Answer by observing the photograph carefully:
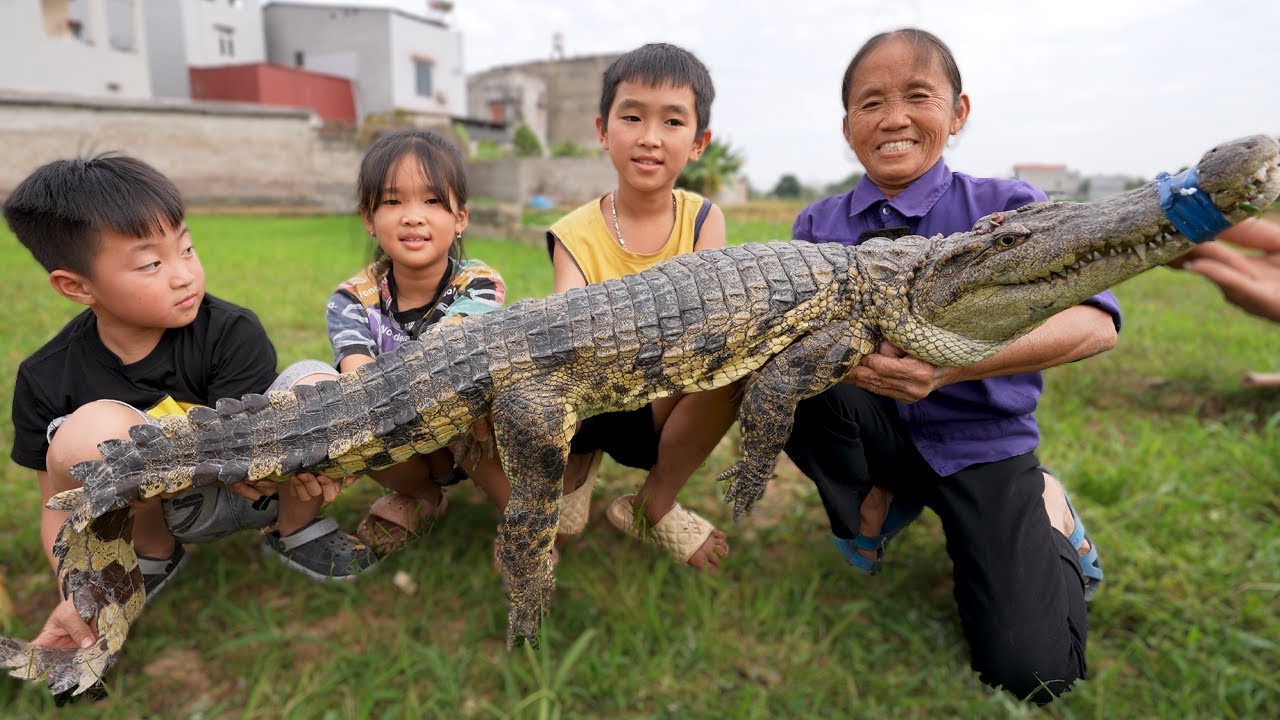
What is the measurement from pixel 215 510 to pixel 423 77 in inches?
1256

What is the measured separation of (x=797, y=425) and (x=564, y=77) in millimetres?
35806

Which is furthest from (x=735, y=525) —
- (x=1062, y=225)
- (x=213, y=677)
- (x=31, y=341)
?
(x=31, y=341)

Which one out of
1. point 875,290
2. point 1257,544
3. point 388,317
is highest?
point 875,290

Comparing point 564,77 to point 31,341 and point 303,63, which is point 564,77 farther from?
point 31,341

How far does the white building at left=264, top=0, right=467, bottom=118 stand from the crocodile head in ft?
94.2

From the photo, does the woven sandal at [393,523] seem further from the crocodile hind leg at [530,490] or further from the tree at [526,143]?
the tree at [526,143]

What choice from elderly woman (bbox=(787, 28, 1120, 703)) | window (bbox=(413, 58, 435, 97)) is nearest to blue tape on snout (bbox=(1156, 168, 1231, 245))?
elderly woman (bbox=(787, 28, 1120, 703))

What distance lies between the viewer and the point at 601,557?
2.70m

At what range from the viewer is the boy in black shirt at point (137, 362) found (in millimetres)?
2086

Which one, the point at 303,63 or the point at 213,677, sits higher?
the point at 303,63

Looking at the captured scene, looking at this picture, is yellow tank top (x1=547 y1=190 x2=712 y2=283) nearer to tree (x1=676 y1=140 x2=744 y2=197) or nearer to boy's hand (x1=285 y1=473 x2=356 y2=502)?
boy's hand (x1=285 y1=473 x2=356 y2=502)

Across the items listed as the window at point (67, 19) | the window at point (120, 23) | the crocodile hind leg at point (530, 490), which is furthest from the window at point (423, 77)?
the crocodile hind leg at point (530, 490)

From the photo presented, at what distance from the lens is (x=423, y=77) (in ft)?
98.7

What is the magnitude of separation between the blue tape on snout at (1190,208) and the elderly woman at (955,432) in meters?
0.70
